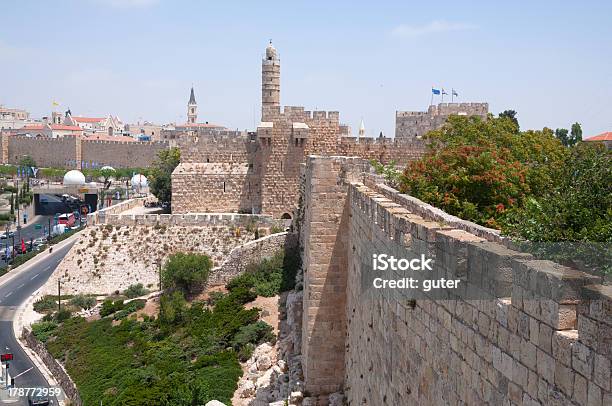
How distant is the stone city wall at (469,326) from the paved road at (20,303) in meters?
10.8

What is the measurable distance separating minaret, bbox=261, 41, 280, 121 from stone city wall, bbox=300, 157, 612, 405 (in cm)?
1899

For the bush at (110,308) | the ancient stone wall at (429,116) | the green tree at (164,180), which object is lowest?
the bush at (110,308)

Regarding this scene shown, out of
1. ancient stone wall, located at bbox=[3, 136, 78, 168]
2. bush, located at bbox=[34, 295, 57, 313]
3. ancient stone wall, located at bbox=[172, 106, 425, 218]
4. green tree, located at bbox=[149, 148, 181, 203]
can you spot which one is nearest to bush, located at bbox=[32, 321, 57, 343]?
bush, located at bbox=[34, 295, 57, 313]

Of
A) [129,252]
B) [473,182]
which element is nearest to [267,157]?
[129,252]

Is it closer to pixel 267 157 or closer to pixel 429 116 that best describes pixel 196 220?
pixel 267 157

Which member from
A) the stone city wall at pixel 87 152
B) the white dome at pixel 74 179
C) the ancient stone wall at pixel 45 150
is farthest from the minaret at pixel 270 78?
the ancient stone wall at pixel 45 150

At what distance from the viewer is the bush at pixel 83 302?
62.4 ft

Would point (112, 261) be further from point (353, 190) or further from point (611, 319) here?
point (611, 319)

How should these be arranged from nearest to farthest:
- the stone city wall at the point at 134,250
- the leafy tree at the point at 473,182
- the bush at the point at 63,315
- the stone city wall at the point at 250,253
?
1. the leafy tree at the point at 473,182
2. the stone city wall at the point at 250,253
3. the bush at the point at 63,315
4. the stone city wall at the point at 134,250

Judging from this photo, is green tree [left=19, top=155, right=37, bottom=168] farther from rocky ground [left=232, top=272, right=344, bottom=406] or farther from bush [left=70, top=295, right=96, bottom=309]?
rocky ground [left=232, top=272, right=344, bottom=406]

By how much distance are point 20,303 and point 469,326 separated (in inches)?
831

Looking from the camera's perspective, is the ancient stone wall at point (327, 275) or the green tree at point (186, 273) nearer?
the ancient stone wall at point (327, 275)

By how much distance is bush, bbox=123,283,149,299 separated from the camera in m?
19.0

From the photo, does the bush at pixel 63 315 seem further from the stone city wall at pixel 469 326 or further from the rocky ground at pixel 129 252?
the stone city wall at pixel 469 326
